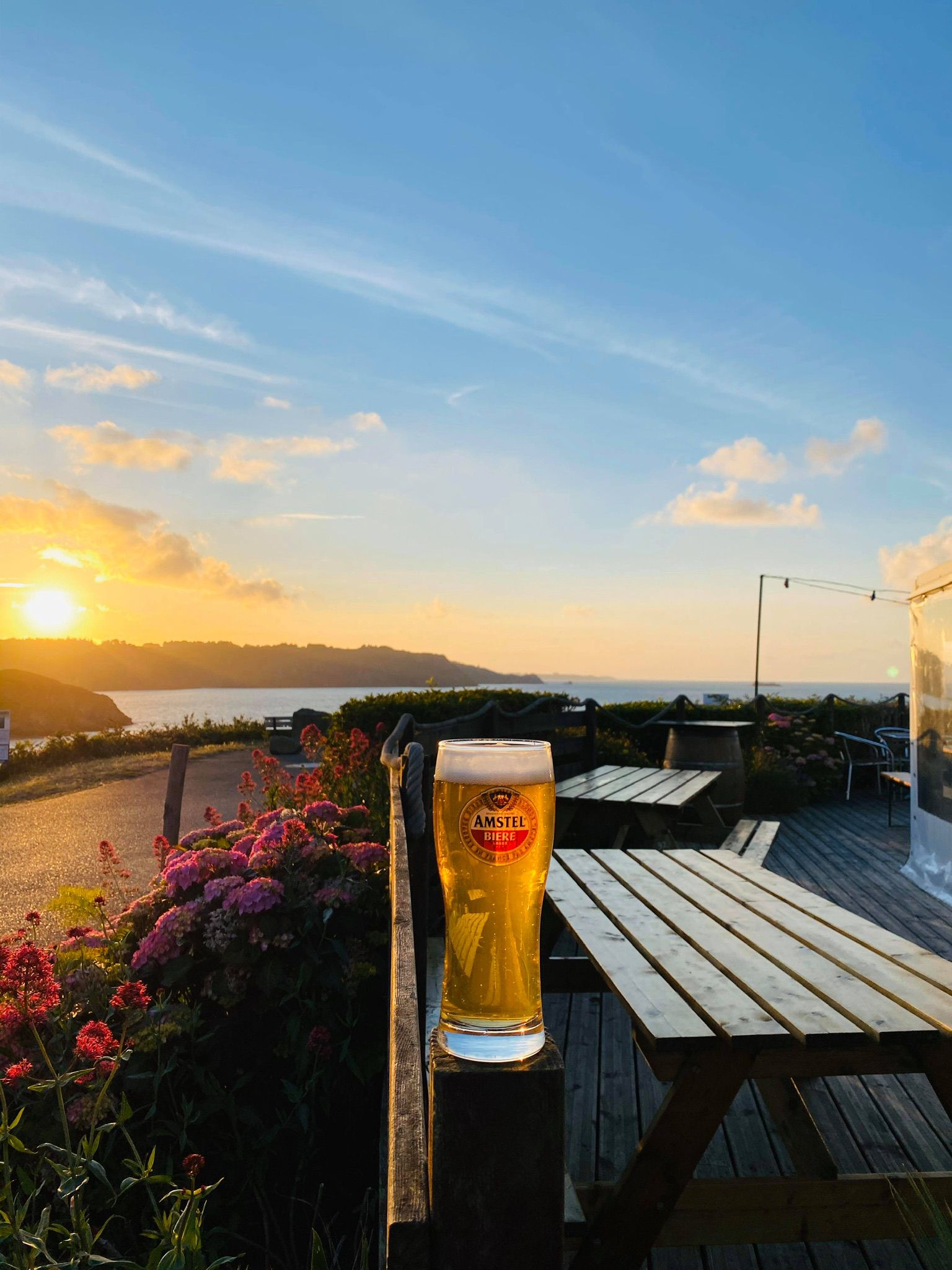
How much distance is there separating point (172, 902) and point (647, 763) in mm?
8546

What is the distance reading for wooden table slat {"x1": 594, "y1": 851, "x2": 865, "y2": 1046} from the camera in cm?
185

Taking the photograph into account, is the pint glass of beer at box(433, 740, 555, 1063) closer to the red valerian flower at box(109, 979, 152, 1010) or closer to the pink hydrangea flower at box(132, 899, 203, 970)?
the red valerian flower at box(109, 979, 152, 1010)

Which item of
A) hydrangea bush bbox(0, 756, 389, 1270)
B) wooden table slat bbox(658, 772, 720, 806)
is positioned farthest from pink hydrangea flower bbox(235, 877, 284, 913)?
wooden table slat bbox(658, 772, 720, 806)

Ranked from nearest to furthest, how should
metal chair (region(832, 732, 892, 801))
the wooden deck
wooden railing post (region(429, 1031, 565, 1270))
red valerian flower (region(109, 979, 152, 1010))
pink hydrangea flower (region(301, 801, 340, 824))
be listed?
1. wooden railing post (region(429, 1031, 565, 1270))
2. the wooden deck
3. red valerian flower (region(109, 979, 152, 1010))
4. pink hydrangea flower (region(301, 801, 340, 824))
5. metal chair (region(832, 732, 892, 801))

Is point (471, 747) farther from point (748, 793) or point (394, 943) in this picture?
point (748, 793)

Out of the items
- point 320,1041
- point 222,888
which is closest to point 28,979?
point 320,1041

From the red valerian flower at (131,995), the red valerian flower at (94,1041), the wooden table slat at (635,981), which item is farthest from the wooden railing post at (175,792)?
the wooden table slat at (635,981)

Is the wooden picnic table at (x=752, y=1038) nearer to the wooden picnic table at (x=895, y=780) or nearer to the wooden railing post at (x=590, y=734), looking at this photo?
the wooden railing post at (x=590, y=734)

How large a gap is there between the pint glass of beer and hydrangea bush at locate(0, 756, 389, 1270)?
1.74 m

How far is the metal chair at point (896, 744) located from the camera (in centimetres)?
1110

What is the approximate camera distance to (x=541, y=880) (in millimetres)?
1039

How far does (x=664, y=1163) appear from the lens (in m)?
1.90

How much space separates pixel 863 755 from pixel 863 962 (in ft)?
37.3

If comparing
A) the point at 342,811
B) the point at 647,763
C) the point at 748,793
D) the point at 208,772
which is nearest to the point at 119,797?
the point at 208,772
